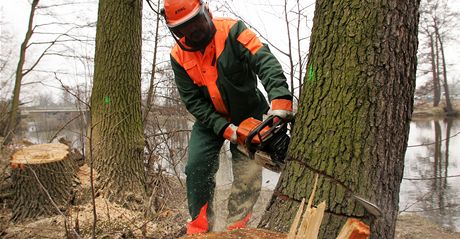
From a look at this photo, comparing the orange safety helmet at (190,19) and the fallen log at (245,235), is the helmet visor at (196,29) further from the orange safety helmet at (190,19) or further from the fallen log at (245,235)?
the fallen log at (245,235)

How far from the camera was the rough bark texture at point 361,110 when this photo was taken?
1747mm

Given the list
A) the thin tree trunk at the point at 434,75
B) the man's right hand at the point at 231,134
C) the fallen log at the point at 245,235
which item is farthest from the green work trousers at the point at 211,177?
the thin tree trunk at the point at 434,75

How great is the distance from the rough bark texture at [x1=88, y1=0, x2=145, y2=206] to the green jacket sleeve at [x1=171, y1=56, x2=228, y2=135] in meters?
2.28

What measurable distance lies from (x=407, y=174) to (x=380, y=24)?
876 centimetres

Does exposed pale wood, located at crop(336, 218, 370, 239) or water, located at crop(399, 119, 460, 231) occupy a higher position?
exposed pale wood, located at crop(336, 218, 370, 239)

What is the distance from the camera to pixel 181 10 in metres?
2.51

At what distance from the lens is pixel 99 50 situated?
16.7 ft

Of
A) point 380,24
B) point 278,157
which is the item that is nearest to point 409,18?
point 380,24

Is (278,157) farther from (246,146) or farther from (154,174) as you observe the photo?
(154,174)

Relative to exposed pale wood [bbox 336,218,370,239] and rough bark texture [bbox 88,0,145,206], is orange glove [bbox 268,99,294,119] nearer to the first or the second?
exposed pale wood [bbox 336,218,370,239]

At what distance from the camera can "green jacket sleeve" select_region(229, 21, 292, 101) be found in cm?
237

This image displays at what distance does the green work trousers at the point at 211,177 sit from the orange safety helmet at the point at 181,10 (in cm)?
92

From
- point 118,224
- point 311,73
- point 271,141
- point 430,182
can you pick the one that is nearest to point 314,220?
point 311,73

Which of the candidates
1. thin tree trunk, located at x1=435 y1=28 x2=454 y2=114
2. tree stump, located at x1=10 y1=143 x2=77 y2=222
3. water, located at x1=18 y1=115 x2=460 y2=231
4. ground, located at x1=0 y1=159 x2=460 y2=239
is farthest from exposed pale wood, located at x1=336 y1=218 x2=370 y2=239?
thin tree trunk, located at x1=435 y1=28 x2=454 y2=114
